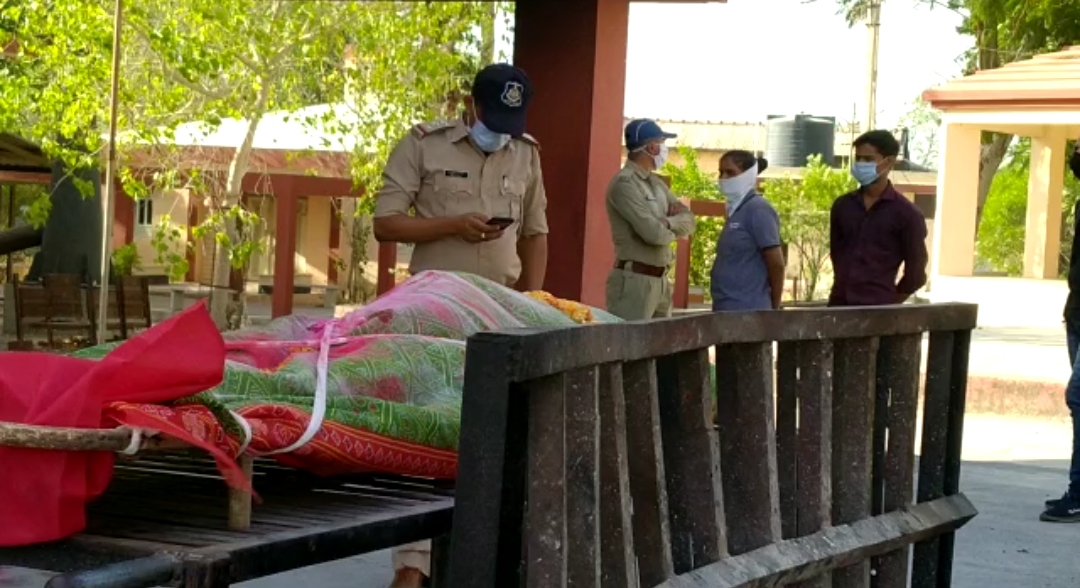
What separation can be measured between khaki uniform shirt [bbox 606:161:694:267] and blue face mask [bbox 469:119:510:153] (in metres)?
2.96

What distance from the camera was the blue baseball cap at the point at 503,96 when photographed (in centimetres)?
607

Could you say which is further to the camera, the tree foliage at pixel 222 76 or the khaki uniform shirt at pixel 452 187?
the tree foliage at pixel 222 76

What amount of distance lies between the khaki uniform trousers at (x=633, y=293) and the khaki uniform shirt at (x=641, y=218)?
0.09 m

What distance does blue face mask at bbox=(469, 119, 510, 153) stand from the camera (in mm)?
6332

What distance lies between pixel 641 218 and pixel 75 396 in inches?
252

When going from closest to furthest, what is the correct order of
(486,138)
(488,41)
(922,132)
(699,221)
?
(486,138), (488,41), (699,221), (922,132)

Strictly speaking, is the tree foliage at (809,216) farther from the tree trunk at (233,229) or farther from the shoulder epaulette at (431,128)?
the shoulder epaulette at (431,128)

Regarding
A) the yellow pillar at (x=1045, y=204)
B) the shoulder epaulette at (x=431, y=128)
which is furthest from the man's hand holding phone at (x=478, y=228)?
the yellow pillar at (x=1045, y=204)

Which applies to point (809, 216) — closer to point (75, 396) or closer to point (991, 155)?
point (991, 155)

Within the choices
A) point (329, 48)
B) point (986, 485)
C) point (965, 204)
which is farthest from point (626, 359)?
point (965, 204)

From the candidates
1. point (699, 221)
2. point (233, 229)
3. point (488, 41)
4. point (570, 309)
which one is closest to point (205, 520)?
point (570, 309)

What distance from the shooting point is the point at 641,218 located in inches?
367

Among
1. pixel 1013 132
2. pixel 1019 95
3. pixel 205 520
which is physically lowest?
pixel 205 520

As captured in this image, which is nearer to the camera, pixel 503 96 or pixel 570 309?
pixel 570 309
